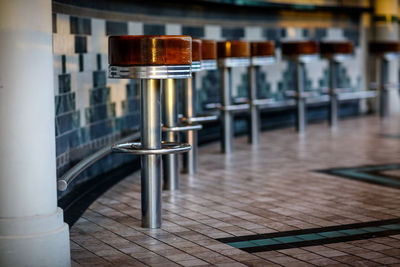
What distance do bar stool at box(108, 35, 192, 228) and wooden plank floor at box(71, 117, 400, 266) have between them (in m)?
0.21

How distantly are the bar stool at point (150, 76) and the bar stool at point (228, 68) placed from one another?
7.51ft

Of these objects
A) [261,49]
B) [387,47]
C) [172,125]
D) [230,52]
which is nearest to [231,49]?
[230,52]

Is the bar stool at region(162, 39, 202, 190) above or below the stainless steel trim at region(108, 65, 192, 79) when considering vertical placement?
below

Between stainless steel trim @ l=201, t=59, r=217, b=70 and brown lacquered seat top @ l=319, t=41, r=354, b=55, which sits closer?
stainless steel trim @ l=201, t=59, r=217, b=70

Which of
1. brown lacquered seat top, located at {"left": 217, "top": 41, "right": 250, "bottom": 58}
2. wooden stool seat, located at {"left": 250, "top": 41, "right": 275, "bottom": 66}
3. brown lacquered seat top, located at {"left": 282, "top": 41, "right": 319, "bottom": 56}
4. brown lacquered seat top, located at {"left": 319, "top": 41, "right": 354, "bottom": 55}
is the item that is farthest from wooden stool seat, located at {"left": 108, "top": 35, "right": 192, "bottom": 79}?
brown lacquered seat top, located at {"left": 319, "top": 41, "right": 354, "bottom": 55}

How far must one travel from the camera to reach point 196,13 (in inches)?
252

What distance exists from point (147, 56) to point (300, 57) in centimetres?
413

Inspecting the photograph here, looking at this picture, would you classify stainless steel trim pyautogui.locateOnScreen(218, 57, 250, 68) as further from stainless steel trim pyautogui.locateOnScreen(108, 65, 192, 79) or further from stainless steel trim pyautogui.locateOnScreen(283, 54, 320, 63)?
stainless steel trim pyautogui.locateOnScreen(108, 65, 192, 79)

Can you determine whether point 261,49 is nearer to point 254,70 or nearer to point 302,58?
point 254,70

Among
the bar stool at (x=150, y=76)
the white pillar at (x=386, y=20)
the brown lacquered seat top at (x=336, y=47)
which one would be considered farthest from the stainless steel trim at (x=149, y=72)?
the white pillar at (x=386, y=20)

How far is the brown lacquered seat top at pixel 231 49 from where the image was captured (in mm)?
5721

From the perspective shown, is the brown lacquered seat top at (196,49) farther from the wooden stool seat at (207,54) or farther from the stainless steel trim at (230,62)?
the stainless steel trim at (230,62)

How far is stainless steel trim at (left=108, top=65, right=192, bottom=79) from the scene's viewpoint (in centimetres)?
322

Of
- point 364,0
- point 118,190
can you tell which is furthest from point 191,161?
point 364,0
